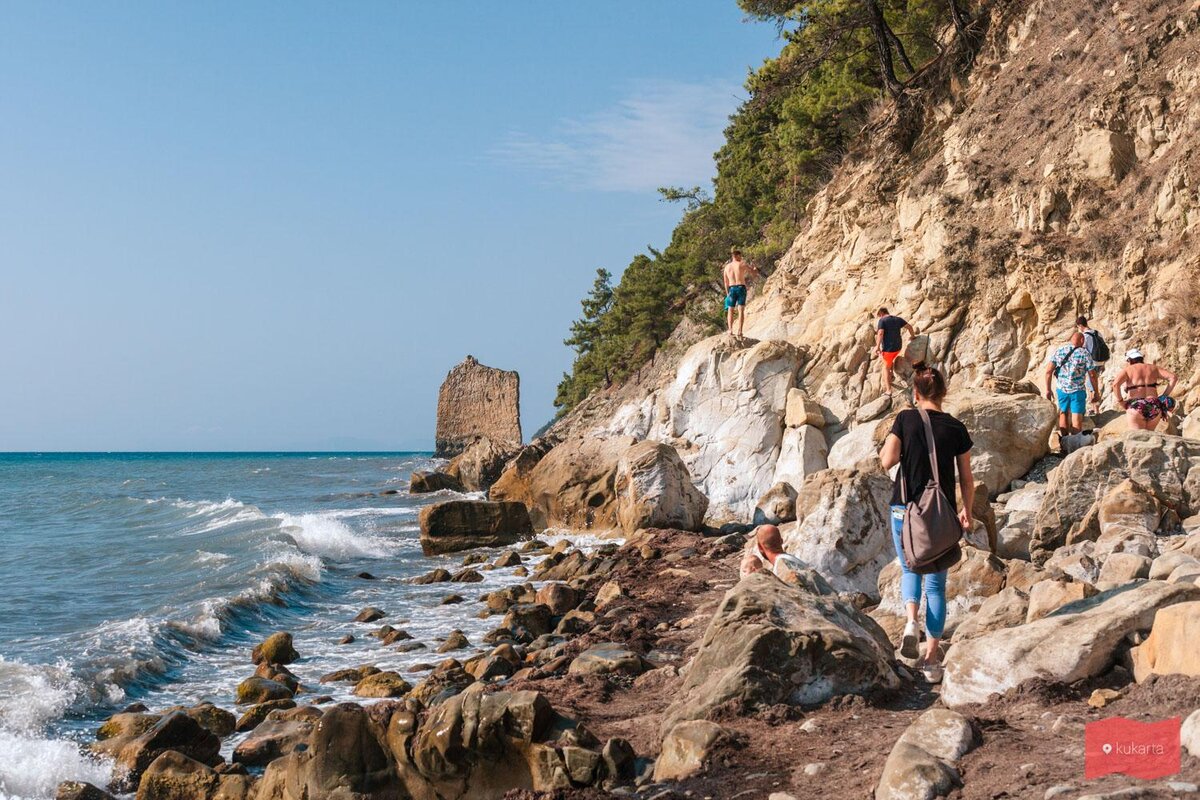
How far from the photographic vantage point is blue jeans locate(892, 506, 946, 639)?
699 centimetres

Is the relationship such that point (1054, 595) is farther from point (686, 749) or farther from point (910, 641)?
point (686, 749)

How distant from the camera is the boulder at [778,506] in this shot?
16656 millimetres

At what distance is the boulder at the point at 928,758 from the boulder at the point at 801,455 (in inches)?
505

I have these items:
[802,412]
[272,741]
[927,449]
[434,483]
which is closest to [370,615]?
[272,741]

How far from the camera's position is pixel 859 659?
6773mm

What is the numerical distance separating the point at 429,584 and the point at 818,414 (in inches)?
318

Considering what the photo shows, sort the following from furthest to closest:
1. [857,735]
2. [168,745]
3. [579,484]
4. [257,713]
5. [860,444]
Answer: [579,484], [860,444], [257,713], [168,745], [857,735]

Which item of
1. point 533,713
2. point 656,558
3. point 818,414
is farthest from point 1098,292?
point 533,713

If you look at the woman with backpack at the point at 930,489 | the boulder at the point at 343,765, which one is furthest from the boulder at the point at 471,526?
the woman with backpack at the point at 930,489

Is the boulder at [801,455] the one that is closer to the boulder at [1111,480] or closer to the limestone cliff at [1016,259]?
the limestone cliff at [1016,259]

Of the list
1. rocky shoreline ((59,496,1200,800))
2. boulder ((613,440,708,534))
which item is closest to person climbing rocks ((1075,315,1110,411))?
boulder ((613,440,708,534))

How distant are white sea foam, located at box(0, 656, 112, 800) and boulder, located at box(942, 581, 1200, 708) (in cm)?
730

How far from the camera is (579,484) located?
22.1 meters

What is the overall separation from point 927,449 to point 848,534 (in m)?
4.94
